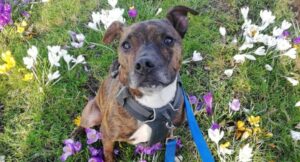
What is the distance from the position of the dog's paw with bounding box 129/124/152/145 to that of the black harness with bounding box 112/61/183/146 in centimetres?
4

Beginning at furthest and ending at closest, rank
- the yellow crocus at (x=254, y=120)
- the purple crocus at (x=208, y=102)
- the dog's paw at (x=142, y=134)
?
1. the purple crocus at (x=208, y=102)
2. the yellow crocus at (x=254, y=120)
3. the dog's paw at (x=142, y=134)

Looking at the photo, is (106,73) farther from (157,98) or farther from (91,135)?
(157,98)

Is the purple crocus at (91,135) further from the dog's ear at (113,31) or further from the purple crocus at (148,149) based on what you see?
the dog's ear at (113,31)

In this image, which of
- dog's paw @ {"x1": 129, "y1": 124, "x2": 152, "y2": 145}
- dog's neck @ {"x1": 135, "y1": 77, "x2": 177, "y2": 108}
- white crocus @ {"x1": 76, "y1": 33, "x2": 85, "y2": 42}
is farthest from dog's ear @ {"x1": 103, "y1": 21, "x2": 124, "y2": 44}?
white crocus @ {"x1": 76, "y1": 33, "x2": 85, "y2": 42}

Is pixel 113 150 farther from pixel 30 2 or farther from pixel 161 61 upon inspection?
pixel 30 2

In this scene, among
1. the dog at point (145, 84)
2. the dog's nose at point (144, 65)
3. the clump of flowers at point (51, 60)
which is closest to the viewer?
the dog's nose at point (144, 65)

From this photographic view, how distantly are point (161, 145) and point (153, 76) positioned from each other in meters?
1.31

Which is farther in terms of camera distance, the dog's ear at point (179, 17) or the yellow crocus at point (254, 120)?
the yellow crocus at point (254, 120)

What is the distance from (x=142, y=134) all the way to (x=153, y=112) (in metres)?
0.29

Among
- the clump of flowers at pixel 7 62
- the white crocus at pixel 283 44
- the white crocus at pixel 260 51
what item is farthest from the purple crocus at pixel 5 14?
the white crocus at pixel 283 44

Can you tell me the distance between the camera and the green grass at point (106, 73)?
4.20 meters

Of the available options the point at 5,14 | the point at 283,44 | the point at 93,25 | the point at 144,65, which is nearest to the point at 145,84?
the point at 144,65

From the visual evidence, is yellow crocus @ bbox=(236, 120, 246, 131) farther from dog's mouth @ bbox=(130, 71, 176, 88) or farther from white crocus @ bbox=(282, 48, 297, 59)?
dog's mouth @ bbox=(130, 71, 176, 88)

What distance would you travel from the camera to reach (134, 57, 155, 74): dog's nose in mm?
2883
